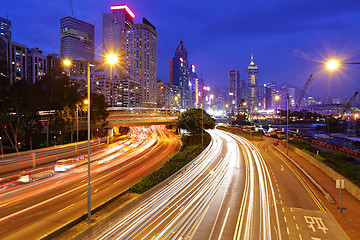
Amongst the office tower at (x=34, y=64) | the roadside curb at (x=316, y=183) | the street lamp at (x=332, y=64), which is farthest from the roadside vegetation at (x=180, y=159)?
the office tower at (x=34, y=64)

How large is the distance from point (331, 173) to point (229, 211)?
15.8 m

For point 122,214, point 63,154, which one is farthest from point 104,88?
point 122,214

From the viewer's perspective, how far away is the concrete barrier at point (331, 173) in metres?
18.7

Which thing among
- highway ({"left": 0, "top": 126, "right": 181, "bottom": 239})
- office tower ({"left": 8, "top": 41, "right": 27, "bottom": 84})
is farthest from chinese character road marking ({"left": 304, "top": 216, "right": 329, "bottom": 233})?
office tower ({"left": 8, "top": 41, "right": 27, "bottom": 84})

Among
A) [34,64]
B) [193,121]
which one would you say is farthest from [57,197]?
[34,64]

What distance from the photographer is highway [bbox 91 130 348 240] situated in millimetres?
13156

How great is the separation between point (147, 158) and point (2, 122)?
23.4 m

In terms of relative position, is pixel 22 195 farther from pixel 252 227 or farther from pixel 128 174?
pixel 252 227

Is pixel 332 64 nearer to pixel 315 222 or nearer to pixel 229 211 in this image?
pixel 315 222

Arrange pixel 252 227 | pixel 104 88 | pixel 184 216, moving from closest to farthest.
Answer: pixel 252 227 < pixel 184 216 < pixel 104 88

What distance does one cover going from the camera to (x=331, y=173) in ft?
78.9

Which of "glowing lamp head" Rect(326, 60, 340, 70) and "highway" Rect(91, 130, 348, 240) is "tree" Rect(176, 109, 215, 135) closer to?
"highway" Rect(91, 130, 348, 240)

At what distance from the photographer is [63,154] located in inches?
1467

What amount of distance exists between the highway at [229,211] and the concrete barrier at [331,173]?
3392 mm
